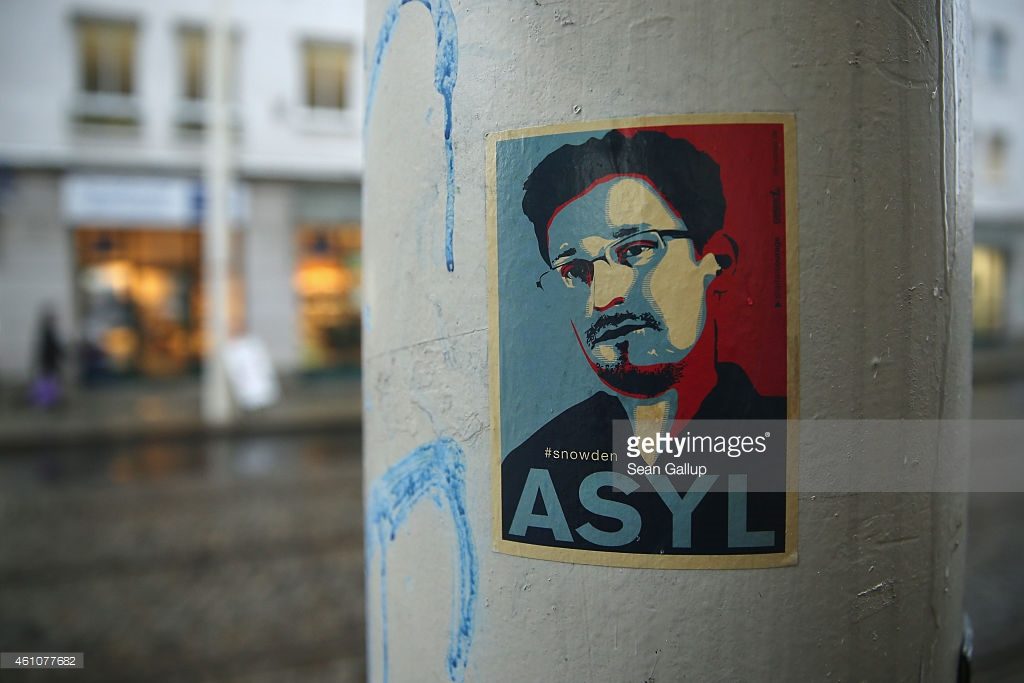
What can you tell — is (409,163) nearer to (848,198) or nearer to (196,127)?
(848,198)

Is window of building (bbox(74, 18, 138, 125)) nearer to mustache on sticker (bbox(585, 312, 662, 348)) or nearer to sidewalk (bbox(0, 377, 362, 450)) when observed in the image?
sidewalk (bbox(0, 377, 362, 450))

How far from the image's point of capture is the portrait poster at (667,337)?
1269mm

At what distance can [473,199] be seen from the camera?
1389mm

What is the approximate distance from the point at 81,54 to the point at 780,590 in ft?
60.1

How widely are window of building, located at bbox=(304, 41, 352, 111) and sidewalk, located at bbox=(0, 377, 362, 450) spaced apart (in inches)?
240

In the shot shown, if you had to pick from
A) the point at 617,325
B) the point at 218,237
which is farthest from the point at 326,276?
the point at 617,325

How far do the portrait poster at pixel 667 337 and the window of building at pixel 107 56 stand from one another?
17601mm

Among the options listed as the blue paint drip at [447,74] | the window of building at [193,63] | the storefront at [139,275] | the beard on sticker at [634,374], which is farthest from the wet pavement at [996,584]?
the window of building at [193,63]

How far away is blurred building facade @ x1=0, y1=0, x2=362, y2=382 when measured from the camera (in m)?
15.7

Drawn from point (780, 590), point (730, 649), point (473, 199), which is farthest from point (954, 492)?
point (473, 199)

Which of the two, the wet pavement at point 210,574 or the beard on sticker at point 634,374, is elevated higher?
the beard on sticker at point 634,374

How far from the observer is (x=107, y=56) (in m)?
16.1

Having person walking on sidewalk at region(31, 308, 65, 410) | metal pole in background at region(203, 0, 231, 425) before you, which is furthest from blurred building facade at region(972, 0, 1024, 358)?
person walking on sidewalk at region(31, 308, 65, 410)

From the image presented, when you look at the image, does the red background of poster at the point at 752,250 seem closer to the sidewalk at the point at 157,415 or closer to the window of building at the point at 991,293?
the sidewalk at the point at 157,415
